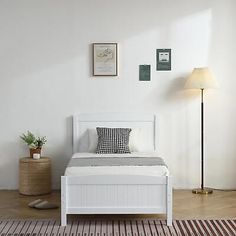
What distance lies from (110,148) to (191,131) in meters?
1.18

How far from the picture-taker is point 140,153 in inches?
223

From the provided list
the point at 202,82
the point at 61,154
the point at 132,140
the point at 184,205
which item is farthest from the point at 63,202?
the point at 202,82

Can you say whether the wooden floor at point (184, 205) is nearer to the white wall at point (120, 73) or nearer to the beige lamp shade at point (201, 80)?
the white wall at point (120, 73)

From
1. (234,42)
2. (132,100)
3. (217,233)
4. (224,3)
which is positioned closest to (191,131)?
(132,100)

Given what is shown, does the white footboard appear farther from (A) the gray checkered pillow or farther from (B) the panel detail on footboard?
(A) the gray checkered pillow

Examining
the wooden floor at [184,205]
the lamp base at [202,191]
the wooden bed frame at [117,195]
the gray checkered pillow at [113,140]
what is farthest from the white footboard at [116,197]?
the lamp base at [202,191]

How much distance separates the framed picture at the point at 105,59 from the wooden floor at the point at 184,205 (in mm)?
1613

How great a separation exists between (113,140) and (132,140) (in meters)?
0.29

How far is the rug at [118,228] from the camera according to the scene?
4.32m

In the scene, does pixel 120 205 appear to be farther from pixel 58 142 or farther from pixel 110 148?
pixel 58 142

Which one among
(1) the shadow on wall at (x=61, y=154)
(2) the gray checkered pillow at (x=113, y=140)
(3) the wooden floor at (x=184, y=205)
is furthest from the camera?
(1) the shadow on wall at (x=61, y=154)

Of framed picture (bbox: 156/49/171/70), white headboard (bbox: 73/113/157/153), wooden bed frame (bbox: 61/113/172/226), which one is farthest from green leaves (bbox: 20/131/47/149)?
framed picture (bbox: 156/49/171/70)

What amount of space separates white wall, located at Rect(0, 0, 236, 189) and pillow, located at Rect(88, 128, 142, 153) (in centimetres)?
32

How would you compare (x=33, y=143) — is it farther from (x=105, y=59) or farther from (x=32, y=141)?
(x=105, y=59)
